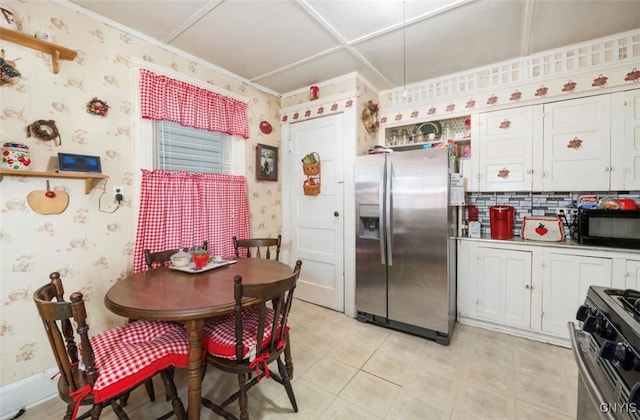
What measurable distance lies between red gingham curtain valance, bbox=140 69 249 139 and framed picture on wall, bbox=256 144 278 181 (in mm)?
261

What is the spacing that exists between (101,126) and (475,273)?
3376 mm

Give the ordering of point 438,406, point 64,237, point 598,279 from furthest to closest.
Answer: point 598,279 < point 64,237 < point 438,406

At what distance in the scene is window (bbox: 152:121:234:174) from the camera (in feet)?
7.73

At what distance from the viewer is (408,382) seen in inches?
73.7

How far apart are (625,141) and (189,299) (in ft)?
10.9

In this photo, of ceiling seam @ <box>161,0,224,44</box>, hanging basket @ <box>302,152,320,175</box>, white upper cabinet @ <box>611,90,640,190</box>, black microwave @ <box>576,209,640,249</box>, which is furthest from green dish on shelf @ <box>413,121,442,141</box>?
ceiling seam @ <box>161,0,224,44</box>

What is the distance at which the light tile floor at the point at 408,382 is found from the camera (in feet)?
5.32

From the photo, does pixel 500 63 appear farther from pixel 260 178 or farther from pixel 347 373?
pixel 347 373

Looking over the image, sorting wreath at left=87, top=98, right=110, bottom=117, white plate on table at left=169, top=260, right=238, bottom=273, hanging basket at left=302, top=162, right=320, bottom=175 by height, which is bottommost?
white plate on table at left=169, top=260, right=238, bottom=273

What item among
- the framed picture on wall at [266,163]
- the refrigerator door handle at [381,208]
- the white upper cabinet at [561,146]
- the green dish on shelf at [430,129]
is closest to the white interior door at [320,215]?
the framed picture on wall at [266,163]

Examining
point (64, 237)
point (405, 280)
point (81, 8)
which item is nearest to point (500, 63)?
point (405, 280)

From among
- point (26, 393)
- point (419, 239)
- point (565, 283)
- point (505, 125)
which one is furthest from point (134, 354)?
point (505, 125)

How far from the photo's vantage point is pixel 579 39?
2.24 m

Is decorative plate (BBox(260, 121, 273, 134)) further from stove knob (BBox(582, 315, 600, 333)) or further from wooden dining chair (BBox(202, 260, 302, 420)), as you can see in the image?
stove knob (BBox(582, 315, 600, 333))
